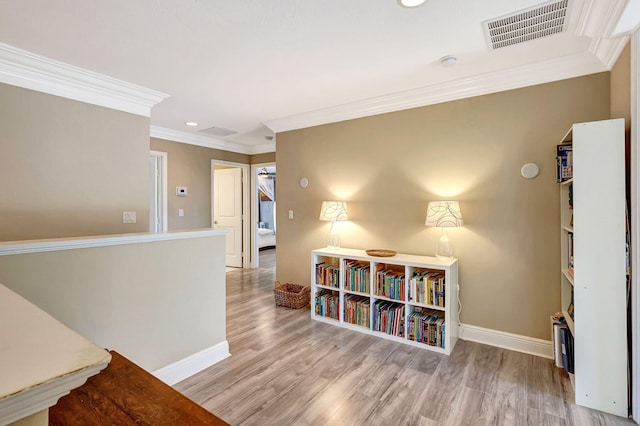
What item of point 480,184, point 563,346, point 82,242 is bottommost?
point 563,346

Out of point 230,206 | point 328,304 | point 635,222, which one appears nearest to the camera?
point 635,222

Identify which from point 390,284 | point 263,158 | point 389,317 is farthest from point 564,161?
point 263,158

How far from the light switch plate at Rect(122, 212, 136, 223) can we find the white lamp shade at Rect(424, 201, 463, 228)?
297 cm

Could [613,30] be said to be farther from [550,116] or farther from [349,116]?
[349,116]

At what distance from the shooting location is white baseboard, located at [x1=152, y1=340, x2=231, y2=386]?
2.17 m

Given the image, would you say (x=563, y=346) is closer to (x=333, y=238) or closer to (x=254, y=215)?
(x=333, y=238)

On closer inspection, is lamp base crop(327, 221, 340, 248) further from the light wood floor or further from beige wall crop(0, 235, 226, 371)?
beige wall crop(0, 235, 226, 371)

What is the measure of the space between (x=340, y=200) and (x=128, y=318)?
244 cm

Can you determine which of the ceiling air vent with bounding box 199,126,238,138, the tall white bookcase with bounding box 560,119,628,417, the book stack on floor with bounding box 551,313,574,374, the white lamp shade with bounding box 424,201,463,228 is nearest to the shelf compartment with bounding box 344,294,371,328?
the white lamp shade with bounding box 424,201,463,228

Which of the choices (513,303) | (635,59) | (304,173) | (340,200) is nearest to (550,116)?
(635,59)

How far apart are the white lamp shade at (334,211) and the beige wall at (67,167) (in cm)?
194

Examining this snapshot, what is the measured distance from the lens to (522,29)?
204 centimetres

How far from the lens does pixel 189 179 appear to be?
4973mm

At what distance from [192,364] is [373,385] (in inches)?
53.5
